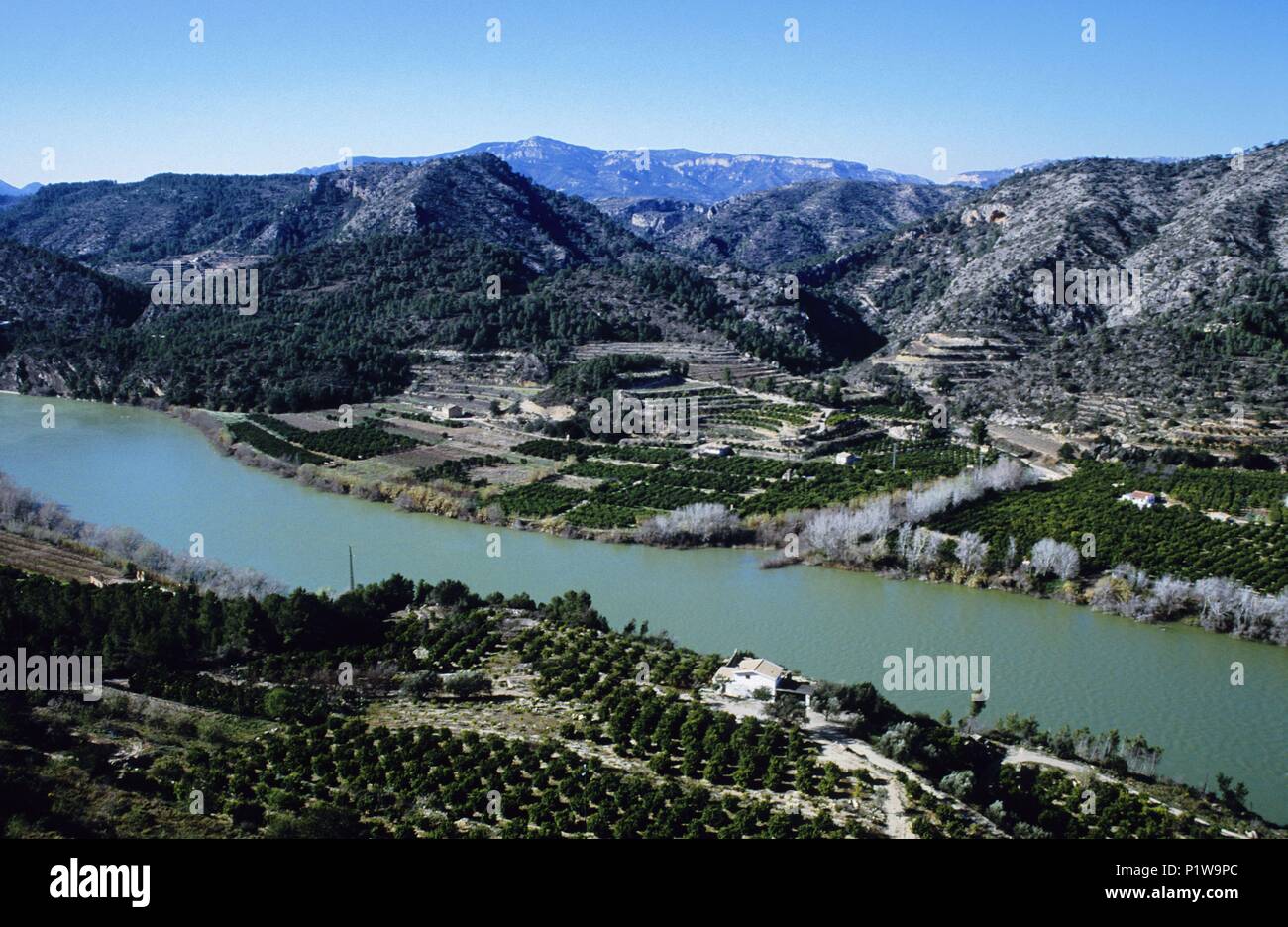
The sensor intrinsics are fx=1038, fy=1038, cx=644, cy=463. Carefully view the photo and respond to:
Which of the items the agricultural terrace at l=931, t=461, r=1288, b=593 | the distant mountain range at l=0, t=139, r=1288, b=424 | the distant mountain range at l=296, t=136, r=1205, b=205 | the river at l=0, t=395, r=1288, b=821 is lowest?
the river at l=0, t=395, r=1288, b=821

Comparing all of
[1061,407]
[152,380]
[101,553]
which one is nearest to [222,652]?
[101,553]

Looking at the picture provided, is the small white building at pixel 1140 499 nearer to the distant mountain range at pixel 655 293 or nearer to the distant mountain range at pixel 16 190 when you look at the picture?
the distant mountain range at pixel 655 293

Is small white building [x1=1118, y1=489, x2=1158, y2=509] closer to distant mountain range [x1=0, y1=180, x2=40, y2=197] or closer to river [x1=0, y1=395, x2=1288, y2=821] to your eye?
river [x1=0, y1=395, x2=1288, y2=821]

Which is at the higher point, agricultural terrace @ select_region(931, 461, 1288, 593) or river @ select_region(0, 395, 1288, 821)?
agricultural terrace @ select_region(931, 461, 1288, 593)

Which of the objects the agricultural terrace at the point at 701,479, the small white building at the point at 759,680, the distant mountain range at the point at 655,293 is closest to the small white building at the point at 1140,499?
the agricultural terrace at the point at 701,479

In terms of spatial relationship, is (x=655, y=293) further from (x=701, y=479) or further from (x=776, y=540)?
(x=776, y=540)

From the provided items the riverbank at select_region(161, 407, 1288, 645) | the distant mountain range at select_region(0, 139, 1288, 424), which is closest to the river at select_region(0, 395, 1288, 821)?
the riverbank at select_region(161, 407, 1288, 645)
